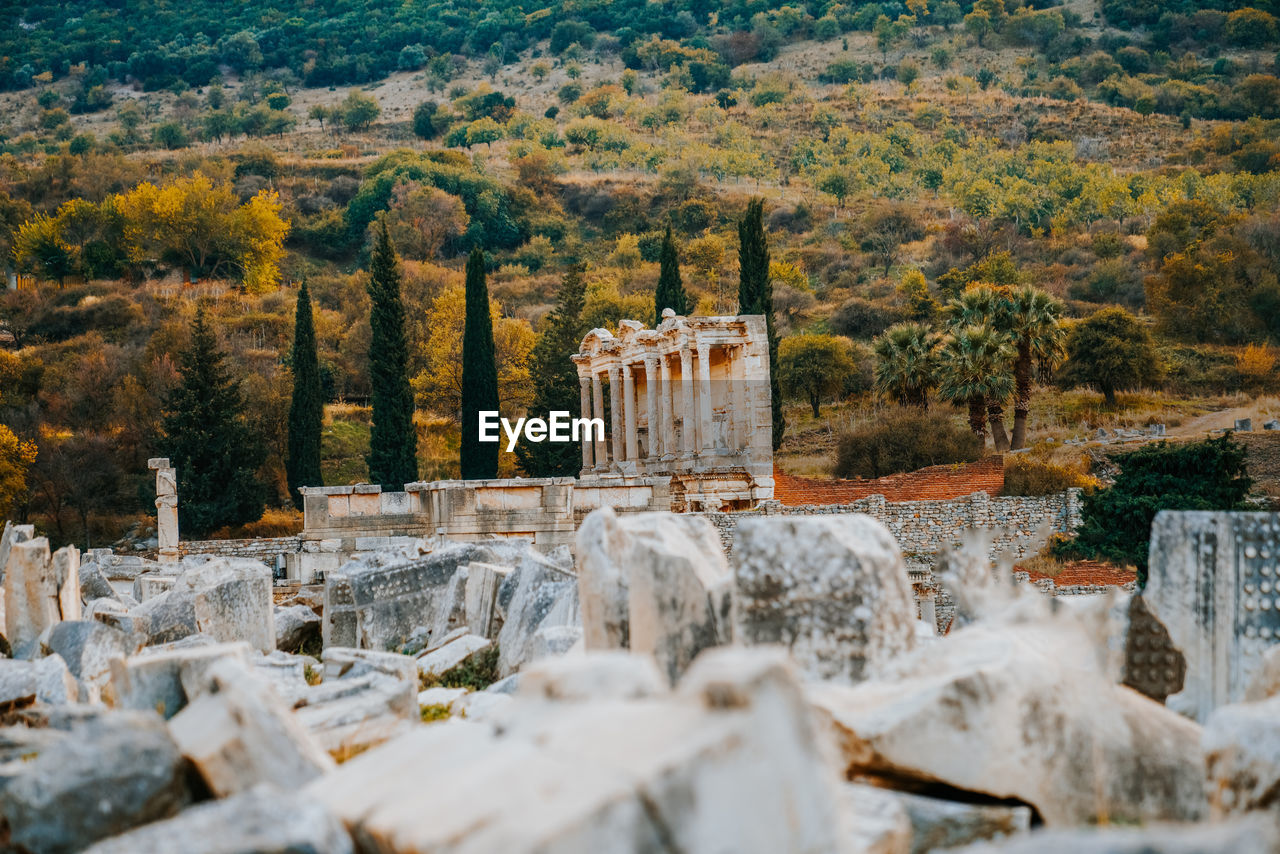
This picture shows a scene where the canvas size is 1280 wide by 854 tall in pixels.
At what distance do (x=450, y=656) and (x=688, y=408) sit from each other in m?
24.2

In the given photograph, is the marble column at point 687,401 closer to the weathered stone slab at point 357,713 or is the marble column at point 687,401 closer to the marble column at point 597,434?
the marble column at point 597,434

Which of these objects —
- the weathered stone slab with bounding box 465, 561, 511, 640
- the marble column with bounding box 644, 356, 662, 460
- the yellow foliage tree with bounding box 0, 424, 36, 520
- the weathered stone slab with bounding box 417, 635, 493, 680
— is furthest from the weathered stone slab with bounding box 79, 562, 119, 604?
the marble column with bounding box 644, 356, 662, 460

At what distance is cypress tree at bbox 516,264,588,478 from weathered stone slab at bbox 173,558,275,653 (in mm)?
28457

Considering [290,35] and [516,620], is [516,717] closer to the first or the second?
[516,620]

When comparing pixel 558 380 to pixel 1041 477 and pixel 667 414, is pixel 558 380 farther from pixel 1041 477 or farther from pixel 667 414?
pixel 1041 477

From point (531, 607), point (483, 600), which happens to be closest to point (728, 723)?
point (531, 607)

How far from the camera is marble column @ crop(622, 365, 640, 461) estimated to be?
37.0 m

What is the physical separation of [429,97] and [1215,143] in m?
67.8

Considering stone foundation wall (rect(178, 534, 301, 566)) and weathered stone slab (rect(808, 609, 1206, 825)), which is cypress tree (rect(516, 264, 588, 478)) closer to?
stone foundation wall (rect(178, 534, 301, 566))

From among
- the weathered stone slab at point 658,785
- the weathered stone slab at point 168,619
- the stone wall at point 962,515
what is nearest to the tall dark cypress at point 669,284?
the stone wall at point 962,515

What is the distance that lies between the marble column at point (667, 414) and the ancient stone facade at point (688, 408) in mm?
28

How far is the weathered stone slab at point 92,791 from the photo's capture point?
4.21m

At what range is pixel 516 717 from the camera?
3.97 m

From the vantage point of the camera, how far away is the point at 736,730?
311 centimetres
